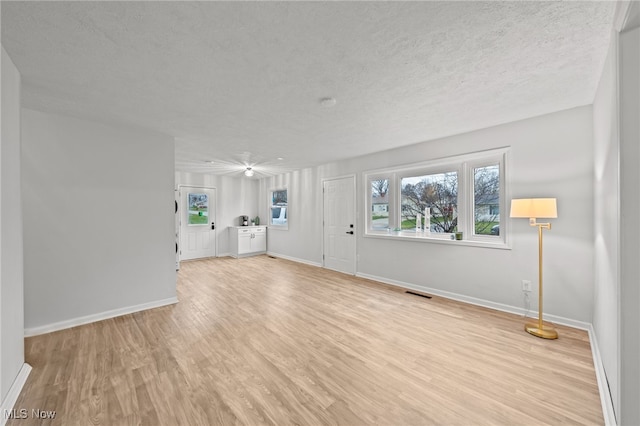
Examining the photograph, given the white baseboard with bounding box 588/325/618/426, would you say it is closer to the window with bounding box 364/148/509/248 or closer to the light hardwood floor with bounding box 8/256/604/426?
the light hardwood floor with bounding box 8/256/604/426

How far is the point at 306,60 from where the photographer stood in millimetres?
1922

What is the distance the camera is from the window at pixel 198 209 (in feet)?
23.6

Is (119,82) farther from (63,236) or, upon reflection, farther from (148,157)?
(63,236)

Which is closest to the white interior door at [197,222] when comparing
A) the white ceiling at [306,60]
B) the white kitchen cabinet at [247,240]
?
the white kitchen cabinet at [247,240]

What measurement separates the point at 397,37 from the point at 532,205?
2.31 meters

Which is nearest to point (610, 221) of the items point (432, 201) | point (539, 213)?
point (539, 213)

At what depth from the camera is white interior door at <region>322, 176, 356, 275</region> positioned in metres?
5.48

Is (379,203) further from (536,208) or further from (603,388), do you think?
(603,388)

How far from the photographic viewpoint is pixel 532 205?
2730mm

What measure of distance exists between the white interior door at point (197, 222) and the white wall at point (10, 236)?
5.06 m

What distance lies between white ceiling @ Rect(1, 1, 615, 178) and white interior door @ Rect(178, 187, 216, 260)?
411 centimetres

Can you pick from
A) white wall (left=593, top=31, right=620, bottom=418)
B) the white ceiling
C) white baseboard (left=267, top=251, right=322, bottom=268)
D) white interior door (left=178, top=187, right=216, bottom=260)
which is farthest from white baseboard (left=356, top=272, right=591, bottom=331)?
white interior door (left=178, top=187, right=216, bottom=260)

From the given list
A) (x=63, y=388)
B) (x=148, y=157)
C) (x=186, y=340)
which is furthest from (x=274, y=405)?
(x=148, y=157)

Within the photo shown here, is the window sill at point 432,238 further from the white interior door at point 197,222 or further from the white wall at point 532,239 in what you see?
the white interior door at point 197,222
